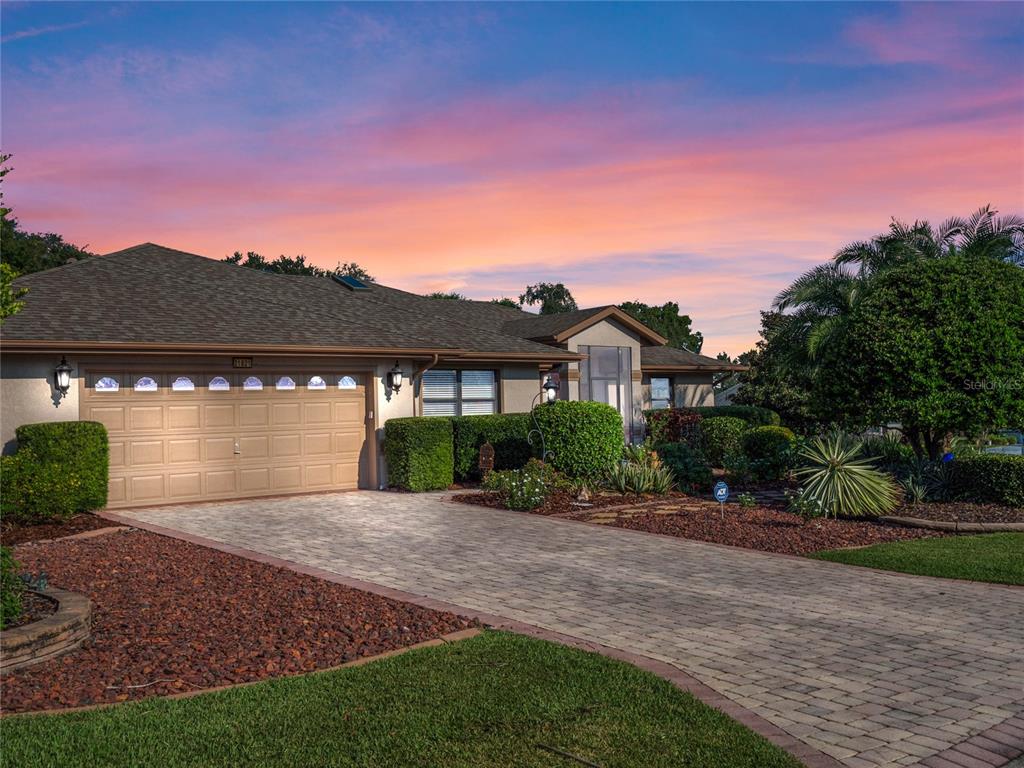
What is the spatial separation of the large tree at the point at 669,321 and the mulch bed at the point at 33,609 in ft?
193

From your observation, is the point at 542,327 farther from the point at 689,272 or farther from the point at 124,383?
the point at 124,383

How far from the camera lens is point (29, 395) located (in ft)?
47.8

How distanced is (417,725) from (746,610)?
4.11 m

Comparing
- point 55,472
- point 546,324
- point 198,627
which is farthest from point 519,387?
point 198,627

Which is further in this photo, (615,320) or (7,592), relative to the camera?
(615,320)

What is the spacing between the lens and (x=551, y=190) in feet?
60.1


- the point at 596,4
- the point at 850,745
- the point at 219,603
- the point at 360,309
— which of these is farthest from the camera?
the point at 360,309

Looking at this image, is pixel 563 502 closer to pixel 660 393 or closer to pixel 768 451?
pixel 768 451

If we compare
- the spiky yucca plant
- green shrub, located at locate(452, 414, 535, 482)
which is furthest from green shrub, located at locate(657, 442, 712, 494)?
the spiky yucca plant

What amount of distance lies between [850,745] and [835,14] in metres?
11.5

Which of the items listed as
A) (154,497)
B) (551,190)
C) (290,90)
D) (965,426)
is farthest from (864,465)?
(154,497)

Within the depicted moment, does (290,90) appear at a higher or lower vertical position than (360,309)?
higher

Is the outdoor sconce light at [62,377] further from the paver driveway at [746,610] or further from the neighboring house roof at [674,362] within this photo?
the neighboring house roof at [674,362]
